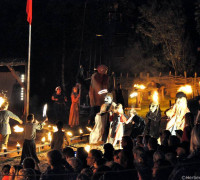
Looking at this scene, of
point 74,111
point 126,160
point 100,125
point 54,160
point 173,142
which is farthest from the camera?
point 74,111

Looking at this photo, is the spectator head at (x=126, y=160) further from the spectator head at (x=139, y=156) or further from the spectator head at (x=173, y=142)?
the spectator head at (x=173, y=142)

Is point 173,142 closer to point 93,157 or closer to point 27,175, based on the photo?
point 93,157

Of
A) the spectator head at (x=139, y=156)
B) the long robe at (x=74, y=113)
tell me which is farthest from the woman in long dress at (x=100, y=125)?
the spectator head at (x=139, y=156)

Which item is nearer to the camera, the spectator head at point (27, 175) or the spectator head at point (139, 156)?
the spectator head at point (27, 175)

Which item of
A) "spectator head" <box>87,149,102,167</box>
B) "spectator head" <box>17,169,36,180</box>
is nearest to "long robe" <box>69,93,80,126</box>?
"spectator head" <box>87,149,102,167</box>

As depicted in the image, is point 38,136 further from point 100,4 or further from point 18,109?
point 100,4

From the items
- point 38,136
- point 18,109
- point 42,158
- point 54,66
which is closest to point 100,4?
point 54,66

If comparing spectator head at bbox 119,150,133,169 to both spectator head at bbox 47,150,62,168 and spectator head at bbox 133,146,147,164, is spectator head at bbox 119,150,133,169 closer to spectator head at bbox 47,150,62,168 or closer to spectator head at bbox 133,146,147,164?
spectator head at bbox 133,146,147,164

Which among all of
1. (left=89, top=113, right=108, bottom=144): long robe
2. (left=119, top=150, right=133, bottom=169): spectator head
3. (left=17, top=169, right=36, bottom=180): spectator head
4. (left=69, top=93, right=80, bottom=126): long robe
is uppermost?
(left=69, top=93, right=80, bottom=126): long robe

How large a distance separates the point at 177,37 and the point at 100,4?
5676 millimetres

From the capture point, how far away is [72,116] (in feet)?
52.2

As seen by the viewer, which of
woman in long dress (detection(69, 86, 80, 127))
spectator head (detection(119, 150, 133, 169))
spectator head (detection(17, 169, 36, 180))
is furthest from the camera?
woman in long dress (detection(69, 86, 80, 127))

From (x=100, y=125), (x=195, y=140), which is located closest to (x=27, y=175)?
(x=195, y=140)

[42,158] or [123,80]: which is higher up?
[123,80]
